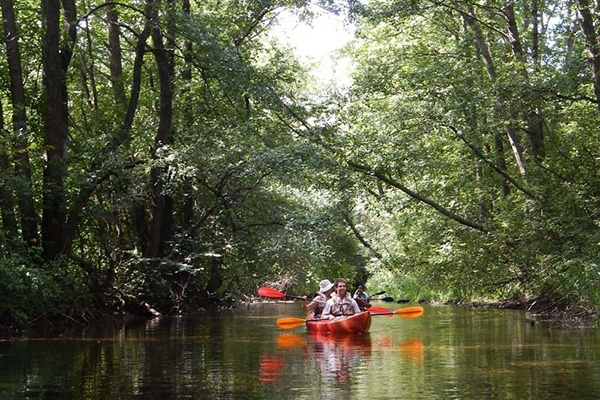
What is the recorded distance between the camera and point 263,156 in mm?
19359

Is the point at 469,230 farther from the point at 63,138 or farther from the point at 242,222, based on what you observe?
the point at 63,138

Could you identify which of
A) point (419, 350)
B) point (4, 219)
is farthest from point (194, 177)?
point (419, 350)

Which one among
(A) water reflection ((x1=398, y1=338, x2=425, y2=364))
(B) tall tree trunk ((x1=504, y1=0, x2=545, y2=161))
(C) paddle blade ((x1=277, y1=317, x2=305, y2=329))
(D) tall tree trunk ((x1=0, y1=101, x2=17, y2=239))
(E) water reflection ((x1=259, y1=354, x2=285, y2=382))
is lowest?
(E) water reflection ((x1=259, y1=354, x2=285, y2=382))

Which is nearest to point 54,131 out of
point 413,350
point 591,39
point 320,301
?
point 320,301

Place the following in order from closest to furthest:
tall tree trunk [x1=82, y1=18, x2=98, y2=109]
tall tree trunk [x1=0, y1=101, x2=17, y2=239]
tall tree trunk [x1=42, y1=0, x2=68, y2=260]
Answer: tall tree trunk [x1=0, y1=101, x2=17, y2=239] → tall tree trunk [x1=42, y1=0, x2=68, y2=260] → tall tree trunk [x1=82, y1=18, x2=98, y2=109]

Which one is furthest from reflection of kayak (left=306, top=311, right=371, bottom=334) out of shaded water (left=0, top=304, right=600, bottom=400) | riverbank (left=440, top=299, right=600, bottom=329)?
riverbank (left=440, top=299, right=600, bottom=329)

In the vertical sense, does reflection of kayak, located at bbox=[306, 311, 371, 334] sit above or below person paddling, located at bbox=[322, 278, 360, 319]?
below

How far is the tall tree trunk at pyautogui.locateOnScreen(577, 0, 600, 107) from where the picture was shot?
53.9 feet

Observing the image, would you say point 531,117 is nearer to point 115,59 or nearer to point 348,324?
point 348,324

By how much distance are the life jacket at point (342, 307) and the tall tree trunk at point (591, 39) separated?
6.69 metres

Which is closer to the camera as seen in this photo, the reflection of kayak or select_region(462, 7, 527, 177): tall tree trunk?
the reflection of kayak

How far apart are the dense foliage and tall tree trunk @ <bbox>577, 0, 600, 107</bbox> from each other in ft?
0.17

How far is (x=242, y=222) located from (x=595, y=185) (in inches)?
388

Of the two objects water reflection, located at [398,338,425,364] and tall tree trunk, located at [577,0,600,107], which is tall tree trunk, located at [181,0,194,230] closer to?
water reflection, located at [398,338,425,364]
